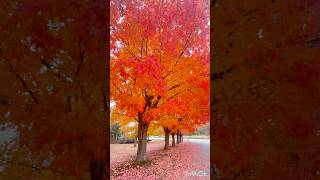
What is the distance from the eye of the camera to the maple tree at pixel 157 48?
237 inches

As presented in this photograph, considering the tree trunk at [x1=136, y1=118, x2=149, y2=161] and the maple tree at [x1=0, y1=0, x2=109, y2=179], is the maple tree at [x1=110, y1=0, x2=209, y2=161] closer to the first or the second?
the tree trunk at [x1=136, y1=118, x2=149, y2=161]

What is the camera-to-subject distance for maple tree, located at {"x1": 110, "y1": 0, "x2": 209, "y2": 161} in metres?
6.03

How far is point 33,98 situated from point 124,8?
5191 millimetres

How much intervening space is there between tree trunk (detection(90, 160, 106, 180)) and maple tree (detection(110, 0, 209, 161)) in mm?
4565

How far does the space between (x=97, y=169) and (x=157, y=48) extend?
5556 millimetres

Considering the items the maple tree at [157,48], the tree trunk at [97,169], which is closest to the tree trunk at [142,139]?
the maple tree at [157,48]

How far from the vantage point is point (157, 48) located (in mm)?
6680

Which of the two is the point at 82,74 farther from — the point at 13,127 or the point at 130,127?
the point at 130,127
